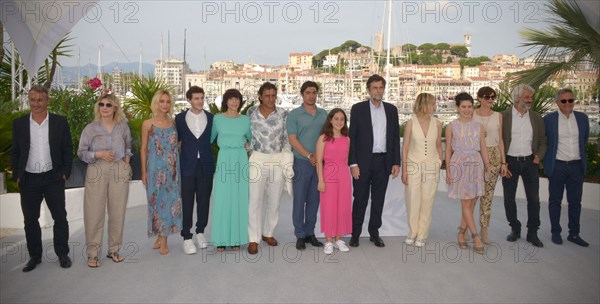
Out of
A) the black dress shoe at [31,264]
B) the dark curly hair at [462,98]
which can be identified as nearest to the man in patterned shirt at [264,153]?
the dark curly hair at [462,98]

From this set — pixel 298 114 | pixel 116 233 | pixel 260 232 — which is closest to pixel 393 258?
pixel 260 232

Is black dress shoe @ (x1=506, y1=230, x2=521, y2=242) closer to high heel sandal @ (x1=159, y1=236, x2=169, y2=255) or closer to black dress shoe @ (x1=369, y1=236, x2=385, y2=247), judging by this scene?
black dress shoe @ (x1=369, y1=236, x2=385, y2=247)

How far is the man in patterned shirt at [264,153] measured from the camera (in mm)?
4215

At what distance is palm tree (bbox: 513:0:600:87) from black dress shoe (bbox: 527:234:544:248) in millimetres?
2718

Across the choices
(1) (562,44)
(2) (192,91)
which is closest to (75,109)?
(2) (192,91)

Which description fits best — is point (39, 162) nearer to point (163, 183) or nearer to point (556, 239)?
point (163, 183)

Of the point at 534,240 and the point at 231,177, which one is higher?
the point at 231,177

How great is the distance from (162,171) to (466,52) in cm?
10904

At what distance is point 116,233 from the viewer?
13.2 ft

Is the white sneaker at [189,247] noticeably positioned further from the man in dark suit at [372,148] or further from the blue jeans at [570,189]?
the blue jeans at [570,189]

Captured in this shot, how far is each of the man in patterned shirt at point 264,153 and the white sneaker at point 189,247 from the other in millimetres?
486

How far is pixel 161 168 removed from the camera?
403cm

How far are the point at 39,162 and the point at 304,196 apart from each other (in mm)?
2141

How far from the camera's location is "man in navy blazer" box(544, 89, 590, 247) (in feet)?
15.2
